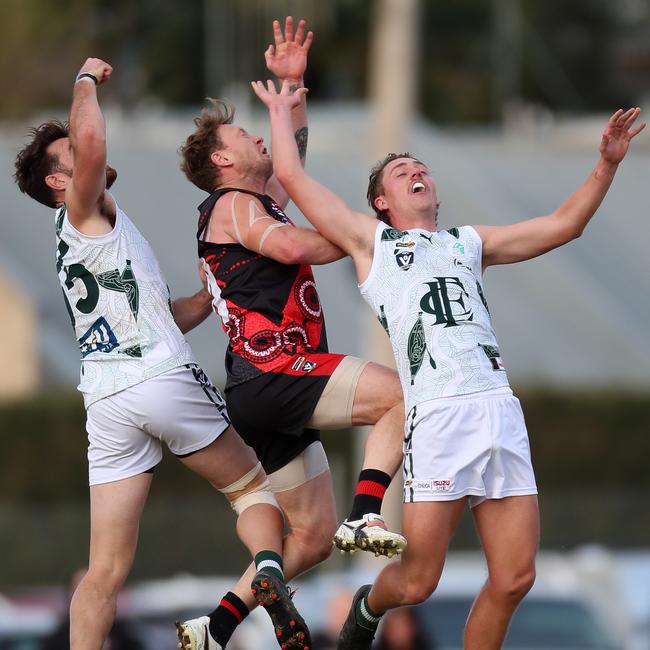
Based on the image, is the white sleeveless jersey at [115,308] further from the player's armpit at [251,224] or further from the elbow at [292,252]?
the elbow at [292,252]

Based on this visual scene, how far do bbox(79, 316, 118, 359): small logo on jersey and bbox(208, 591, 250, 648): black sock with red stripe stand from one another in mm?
1257

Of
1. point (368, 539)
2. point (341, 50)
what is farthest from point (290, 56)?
point (341, 50)

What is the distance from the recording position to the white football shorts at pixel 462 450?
21.9ft

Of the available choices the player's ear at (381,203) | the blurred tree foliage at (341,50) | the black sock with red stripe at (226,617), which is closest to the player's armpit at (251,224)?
the player's ear at (381,203)

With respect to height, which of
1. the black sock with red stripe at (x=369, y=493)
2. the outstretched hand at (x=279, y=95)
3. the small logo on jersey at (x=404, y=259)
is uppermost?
the outstretched hand at (x=279, y=95)

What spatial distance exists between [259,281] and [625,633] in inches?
286

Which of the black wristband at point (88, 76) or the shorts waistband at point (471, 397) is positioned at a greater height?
the black wristband at point (88, 76)

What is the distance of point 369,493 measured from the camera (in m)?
6.73

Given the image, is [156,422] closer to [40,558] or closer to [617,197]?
[40,558]

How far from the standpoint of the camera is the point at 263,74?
35281 mm

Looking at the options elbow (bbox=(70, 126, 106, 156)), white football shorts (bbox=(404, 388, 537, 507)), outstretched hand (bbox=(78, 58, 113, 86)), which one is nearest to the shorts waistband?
white football shorts (bbox=(404, 388, 537, 507))

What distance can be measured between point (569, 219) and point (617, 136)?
1.40ft

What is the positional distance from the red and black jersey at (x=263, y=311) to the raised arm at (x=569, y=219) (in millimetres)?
861

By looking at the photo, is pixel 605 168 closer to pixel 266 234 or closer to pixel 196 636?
pixel 266 234
